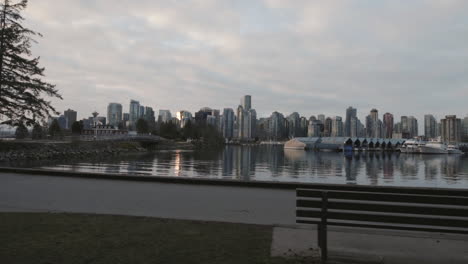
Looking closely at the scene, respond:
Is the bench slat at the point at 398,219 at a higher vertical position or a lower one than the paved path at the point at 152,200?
higher

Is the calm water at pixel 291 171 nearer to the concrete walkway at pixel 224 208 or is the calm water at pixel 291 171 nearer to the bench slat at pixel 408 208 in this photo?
the concrete walkway at pixel 224 208

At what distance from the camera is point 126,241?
5.93 metres

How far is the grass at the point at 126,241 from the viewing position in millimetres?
5055

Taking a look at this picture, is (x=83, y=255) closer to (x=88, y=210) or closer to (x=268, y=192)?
(x=88, y=210)

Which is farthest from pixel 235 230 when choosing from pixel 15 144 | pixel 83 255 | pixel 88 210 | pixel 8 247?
pixel 15 144

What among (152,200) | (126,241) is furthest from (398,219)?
(152,200)

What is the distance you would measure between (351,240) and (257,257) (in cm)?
215

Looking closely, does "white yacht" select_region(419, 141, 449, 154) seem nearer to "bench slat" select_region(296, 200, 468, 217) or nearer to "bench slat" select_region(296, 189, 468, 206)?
"bench slat" select_region(296, 200, 468, 217)

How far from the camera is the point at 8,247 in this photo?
5.42 m

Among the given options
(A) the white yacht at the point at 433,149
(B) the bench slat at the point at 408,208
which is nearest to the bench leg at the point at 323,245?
(B) the bench slat at the point at 408,208

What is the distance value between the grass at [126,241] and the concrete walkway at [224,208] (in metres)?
0.65

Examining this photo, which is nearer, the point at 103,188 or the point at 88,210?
the point at 88,210

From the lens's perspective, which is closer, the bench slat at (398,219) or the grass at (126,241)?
the grass at (126,241)

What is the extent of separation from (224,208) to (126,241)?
4187mm
